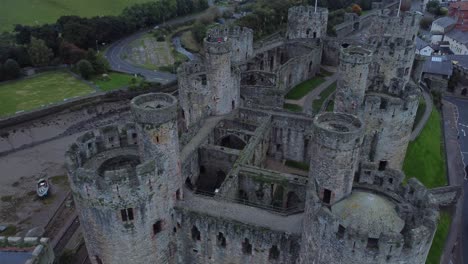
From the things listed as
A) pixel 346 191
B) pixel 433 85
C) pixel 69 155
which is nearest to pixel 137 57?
pixel 433 85

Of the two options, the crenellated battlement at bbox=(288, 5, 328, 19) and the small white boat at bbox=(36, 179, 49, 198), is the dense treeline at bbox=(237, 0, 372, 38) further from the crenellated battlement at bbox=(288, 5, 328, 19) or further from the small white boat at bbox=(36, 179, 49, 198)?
the small white boat at bbox=(36, 179, 49, 198)

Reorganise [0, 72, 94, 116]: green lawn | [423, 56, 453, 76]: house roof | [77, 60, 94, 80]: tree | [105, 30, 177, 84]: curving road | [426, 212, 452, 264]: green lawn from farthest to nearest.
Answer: [105, 30, 177, 84]: curving road → [77, 60, 94, 80]: tree → [423, 56, 453, 76]: house roof → [0, 72, 94, 116]: green lawn → [426, 212, 452, 264]: green lawn

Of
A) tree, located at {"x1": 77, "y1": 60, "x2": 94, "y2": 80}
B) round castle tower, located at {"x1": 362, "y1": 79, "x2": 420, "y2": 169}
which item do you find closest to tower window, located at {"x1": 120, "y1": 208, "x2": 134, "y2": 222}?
round castle tower, located at {"x1": 362, "y1": 79, "x2": 420, "y2": 169}

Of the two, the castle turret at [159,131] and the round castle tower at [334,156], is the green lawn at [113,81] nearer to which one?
the castle turret at [159,131]

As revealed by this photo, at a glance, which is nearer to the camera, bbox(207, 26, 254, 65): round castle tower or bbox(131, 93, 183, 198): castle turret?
bbox(131, 93, 183, 198): castle turret

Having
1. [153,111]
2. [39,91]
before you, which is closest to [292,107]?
[153,111]

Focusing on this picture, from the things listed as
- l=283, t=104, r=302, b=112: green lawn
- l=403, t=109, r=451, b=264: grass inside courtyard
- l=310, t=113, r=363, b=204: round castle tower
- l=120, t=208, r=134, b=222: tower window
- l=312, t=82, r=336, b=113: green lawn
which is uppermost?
l=310, t=113, r=363, b=204: round castle tower

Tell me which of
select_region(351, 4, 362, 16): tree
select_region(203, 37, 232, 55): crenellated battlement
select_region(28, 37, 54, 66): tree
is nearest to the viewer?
select_region(203, 37, 232, 55): crenellated battlement

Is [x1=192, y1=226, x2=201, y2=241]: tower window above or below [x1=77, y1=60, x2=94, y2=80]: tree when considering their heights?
below
